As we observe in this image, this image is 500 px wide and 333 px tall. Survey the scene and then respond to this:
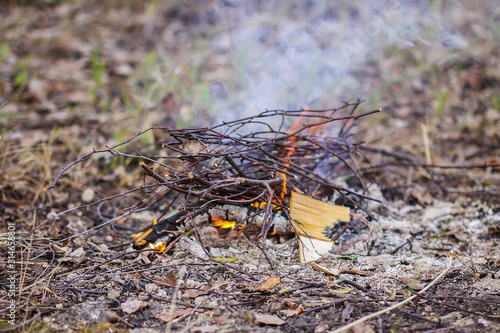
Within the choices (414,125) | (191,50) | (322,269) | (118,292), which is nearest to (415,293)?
(322,269)

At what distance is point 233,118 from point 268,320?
73.0 inches

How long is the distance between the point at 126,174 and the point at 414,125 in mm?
2576

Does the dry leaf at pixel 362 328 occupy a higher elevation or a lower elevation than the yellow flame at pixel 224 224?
higher

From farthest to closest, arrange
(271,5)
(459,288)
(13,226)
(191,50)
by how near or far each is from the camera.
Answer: (271,5) → (191,50) → (13,226) → (459,288)

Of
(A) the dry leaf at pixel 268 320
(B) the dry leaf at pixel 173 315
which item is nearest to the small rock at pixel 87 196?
(B) the dry leaf at pixel 173 315

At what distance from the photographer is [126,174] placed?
2.80 m

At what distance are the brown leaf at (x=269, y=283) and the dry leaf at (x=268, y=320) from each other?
0.14 meters

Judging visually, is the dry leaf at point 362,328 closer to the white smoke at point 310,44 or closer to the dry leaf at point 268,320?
the dry leaf at point 268,320

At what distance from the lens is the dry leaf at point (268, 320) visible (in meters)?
1.37

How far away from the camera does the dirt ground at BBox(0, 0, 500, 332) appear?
4.83 ft

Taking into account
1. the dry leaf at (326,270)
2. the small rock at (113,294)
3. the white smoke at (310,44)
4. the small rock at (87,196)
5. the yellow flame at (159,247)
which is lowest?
the small rock at (87,196)

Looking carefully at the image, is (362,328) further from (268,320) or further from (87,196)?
(87,196)

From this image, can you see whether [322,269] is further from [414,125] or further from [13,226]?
[414,125]

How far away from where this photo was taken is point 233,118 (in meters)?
2.99
